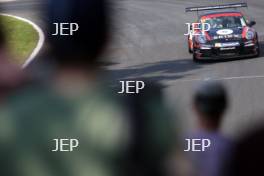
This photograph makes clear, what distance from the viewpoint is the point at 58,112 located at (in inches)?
44.9

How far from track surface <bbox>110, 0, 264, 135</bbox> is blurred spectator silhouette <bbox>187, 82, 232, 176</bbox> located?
5 cm

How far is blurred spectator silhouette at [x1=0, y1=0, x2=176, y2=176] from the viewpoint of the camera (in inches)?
44.5

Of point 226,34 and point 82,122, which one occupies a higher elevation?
point 226,34

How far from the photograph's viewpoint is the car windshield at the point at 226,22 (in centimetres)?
196

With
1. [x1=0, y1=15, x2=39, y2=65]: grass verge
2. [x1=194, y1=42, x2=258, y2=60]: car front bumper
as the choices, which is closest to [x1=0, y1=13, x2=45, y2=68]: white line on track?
[x1=0, y1=15, x2=39, y2=65]: grass verge

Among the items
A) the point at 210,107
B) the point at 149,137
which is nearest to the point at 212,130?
the point at 210,107

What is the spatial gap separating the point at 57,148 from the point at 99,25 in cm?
30

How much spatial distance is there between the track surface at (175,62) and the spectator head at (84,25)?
0.09 metres

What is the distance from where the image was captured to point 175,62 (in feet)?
6.93

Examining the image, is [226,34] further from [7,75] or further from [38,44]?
[7,75]

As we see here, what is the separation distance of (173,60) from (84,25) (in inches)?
→ 33.3

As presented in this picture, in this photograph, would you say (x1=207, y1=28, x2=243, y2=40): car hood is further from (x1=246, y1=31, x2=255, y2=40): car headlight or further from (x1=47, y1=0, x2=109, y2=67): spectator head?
(x1=47, y1=0, x2=109, y2=67): spectator head

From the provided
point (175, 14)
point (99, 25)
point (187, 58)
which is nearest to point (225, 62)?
point (187, 58)

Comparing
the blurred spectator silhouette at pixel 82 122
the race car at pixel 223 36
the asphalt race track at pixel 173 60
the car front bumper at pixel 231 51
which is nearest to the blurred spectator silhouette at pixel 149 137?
the blurred spectator silhouette at pixel 82 122
